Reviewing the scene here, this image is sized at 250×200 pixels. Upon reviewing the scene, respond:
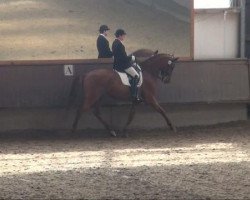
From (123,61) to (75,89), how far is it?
1115mm

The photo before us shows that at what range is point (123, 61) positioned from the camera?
11.9m

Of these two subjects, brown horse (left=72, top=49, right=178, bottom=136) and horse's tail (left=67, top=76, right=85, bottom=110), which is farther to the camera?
horse's tail (left=67, top=76, right=85, bottom=110)

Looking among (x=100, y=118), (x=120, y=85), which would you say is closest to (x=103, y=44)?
(x=120, y=85)

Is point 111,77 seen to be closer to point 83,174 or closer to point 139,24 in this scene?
point 83,174

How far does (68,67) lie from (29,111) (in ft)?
3.77

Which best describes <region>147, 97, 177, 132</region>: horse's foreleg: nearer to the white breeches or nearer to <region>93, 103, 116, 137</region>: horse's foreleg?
the white breeches

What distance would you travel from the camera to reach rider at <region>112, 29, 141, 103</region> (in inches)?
466

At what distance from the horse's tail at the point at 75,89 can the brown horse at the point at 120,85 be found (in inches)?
5.5

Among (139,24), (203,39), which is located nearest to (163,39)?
(139,24)

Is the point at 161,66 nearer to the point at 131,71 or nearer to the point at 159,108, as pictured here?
the point at 131,71

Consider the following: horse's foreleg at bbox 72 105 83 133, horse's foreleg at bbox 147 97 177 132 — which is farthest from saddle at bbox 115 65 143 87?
horse's foreleg at bbox 72 105 83 133

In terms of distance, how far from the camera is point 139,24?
26.9 metres

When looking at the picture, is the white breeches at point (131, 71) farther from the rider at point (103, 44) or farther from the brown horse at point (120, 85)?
the rider at point (103, 44)

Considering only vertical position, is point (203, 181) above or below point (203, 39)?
below
